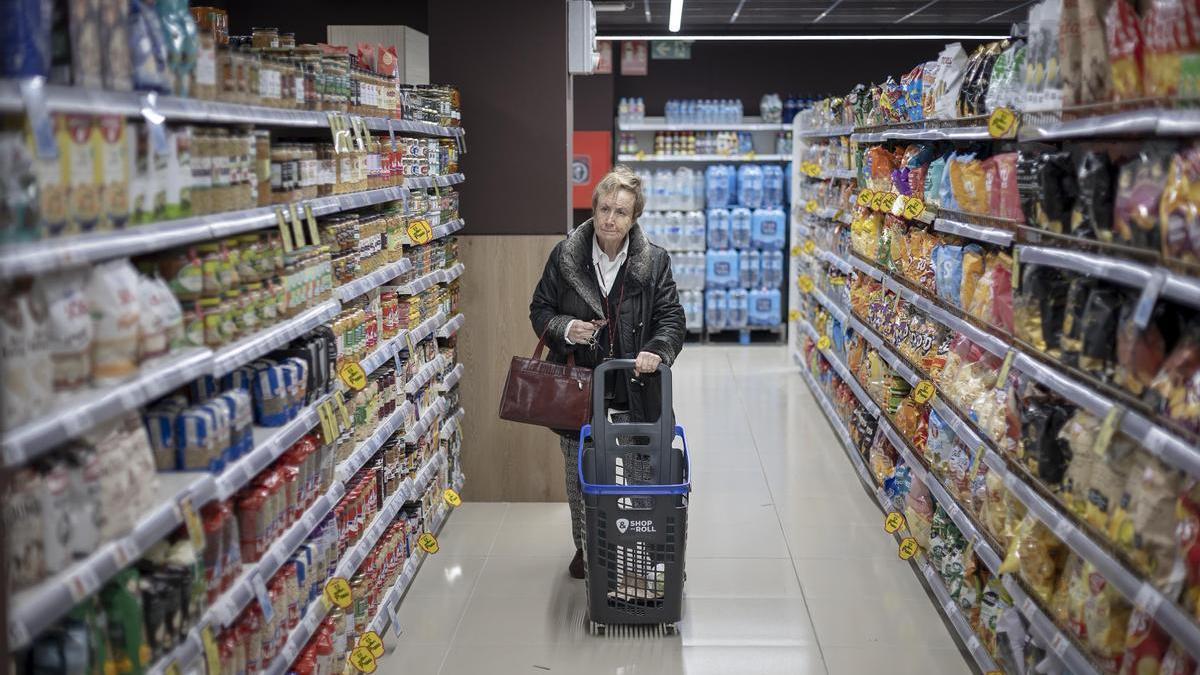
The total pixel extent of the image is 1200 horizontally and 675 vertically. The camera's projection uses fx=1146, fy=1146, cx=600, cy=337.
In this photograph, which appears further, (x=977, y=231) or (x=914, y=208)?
(x=914, y=208)

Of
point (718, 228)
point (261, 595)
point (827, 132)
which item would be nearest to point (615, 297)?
point (261, 595)

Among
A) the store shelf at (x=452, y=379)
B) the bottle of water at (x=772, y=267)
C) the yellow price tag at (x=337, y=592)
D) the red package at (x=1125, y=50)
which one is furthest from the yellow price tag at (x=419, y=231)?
the bottle of water at (x=772, y=267)

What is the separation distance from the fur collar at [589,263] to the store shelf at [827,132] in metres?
3.14

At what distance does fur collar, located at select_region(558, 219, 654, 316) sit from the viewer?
4.76m

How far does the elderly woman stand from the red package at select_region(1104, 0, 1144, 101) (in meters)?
2.08

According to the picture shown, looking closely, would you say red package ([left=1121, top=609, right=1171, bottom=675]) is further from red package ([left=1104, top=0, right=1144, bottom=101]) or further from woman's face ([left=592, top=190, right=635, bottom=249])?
woman's face ([left=592, top=190, right=635, bottom=249])

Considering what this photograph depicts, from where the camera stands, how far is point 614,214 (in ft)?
15.4

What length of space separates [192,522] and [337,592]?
1235 mm

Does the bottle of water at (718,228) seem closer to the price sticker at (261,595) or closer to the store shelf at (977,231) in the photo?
the store shelf at (977,231)

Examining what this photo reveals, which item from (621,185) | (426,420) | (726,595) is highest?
(621,185)

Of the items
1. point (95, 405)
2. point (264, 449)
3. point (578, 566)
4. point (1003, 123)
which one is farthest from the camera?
point (578, 566)

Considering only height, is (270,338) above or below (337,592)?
above

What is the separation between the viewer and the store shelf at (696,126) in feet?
39.3

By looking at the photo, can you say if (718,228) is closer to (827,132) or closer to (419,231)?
(827,132)
